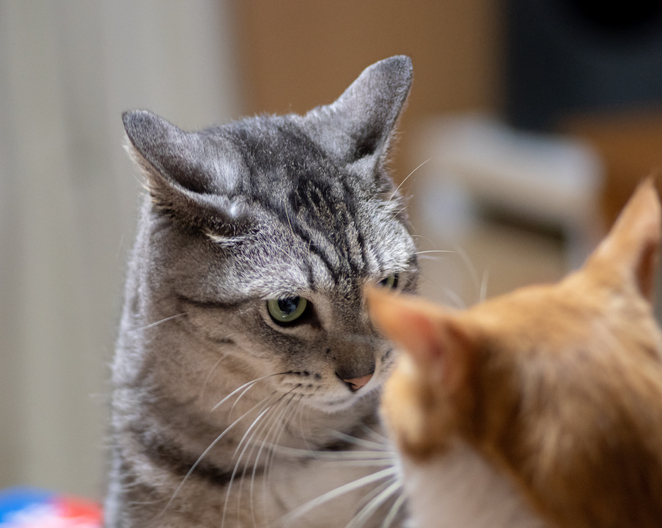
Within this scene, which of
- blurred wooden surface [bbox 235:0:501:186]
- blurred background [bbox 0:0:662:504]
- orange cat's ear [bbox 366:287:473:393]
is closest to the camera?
orange cat's ear [bbox 366:287:473:393]

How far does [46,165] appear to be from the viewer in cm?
160

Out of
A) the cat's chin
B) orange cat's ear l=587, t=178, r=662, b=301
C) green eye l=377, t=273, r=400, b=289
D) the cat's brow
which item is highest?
orange cat's ear l=587, t=178, r=662, b=301

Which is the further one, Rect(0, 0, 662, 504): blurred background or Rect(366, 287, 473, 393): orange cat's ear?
Rect(0, 0, 662, 504): blurred background

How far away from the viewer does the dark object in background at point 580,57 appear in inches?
76.1

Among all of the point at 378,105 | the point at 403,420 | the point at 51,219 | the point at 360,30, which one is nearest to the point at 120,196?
the point at 51,219

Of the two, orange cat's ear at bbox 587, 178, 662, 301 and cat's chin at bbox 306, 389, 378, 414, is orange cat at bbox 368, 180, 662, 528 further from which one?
cat's chin at bbox 306, 389, 378, 414

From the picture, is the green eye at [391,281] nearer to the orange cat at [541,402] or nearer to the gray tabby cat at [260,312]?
the gray tabby cat at [260,312]

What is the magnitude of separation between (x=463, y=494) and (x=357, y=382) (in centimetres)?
15

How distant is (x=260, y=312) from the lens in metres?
0.60

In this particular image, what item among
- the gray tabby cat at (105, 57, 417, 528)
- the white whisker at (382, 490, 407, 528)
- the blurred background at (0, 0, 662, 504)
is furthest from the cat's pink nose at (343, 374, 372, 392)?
the blurred background at (0, 0, 662, 504)

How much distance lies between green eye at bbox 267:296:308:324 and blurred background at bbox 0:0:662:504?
76cm

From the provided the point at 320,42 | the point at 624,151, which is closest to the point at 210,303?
the point at 624,151

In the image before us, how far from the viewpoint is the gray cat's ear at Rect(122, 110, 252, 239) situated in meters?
0.55

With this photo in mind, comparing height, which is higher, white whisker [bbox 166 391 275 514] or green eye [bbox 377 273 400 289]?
green eye [bbox 377 273 400 289]
